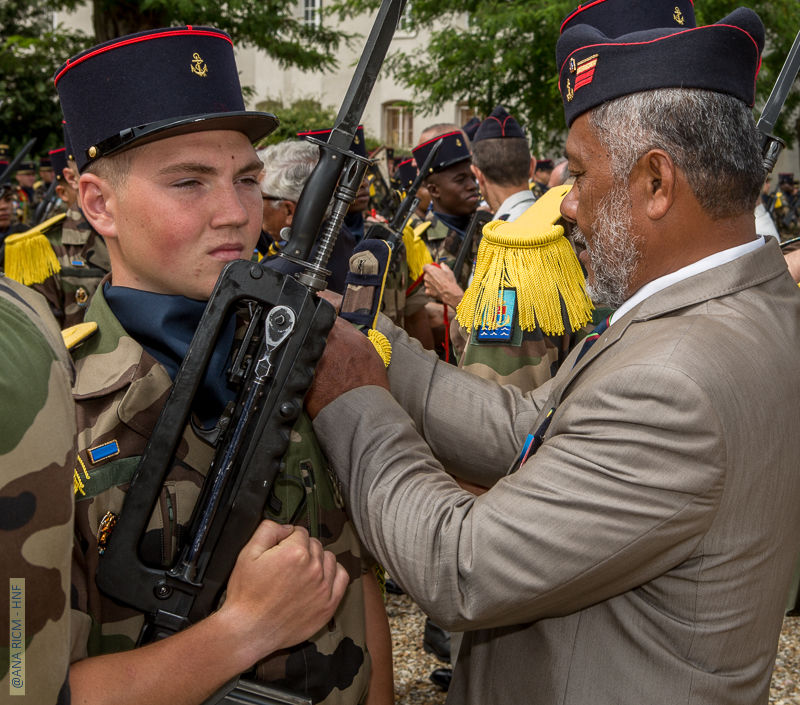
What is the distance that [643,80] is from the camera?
62.6 inches

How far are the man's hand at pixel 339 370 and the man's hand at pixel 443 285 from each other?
9.62 feet

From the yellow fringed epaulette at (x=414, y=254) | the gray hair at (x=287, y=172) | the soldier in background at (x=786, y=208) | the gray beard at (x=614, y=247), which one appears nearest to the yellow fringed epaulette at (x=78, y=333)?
the gray beard at (x=614, y=247)

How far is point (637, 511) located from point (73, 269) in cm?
515

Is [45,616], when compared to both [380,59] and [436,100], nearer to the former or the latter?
[380,59]

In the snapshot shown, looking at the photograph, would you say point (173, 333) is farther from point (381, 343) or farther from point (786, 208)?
point (786, 208)

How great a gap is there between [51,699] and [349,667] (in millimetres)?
843

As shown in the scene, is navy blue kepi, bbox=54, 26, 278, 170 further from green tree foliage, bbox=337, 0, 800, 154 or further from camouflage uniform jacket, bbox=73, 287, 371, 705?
green tree foliage, bbox=337, 0, 800, 154

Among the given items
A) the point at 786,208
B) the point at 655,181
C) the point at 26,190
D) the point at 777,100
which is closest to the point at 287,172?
the point at 777,100

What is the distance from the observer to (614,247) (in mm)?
1695

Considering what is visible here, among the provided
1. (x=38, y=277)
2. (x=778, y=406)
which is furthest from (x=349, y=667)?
(x=38, y=277)

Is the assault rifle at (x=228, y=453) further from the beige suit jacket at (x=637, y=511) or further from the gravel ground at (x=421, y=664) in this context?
the gravel ground at (x=421, y=664)

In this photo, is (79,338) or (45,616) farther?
(79,338)

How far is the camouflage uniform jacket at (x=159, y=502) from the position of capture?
146 centimetres

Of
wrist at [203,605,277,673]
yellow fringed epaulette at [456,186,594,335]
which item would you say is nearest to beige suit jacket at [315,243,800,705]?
wrist at [203,605,277,673]
